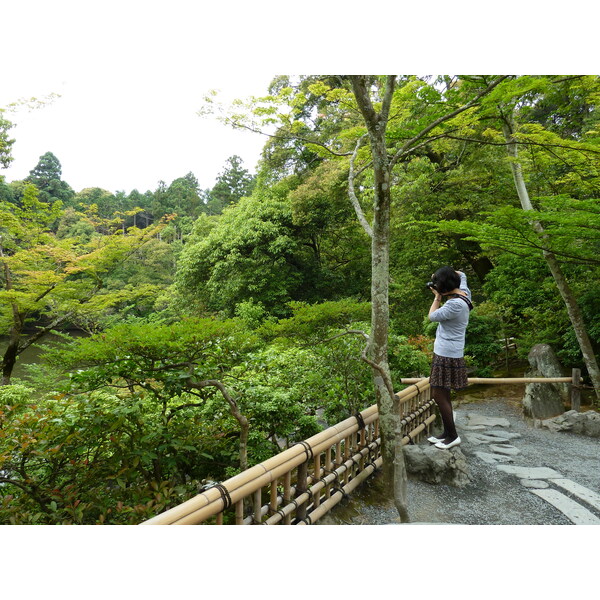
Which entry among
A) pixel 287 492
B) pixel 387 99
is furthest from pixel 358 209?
pixel 287 492

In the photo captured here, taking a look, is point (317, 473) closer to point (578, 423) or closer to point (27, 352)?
point (27, 352)

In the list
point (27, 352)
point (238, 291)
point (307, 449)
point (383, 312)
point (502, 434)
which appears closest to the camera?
point (307, 449)

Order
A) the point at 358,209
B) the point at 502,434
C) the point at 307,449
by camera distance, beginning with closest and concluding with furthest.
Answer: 1. the point at 307,449
2. the point at 358,209
3. the point at 502,434

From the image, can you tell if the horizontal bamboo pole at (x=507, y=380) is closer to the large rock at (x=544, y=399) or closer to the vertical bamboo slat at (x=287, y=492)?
the large rock at (x=544, y=399)

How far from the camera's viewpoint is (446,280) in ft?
6.77

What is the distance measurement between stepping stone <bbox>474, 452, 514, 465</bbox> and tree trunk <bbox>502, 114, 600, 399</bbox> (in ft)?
4.84

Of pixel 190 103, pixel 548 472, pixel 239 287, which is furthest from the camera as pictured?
pixel 239 287

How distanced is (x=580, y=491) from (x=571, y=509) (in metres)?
0.17

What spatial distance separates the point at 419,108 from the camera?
2.27 m

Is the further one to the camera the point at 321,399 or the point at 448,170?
the point at 448,170

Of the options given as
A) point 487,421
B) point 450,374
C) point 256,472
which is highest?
point 450,374
